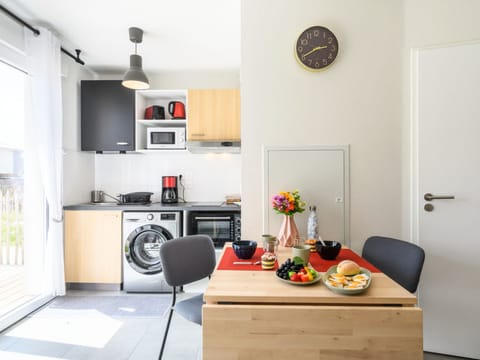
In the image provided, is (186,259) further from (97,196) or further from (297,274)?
(97,196)

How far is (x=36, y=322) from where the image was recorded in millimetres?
2229

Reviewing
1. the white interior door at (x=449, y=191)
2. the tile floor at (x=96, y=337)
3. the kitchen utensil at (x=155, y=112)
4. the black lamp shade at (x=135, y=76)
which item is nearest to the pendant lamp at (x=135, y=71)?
the black lamp shade at (x=135, y=76)

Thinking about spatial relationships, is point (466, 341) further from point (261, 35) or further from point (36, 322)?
point (36, 322)

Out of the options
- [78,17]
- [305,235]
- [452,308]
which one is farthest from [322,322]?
[78,17]

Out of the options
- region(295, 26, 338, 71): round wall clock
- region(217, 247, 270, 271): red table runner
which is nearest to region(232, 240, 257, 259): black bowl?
region(217, 247, 270, 271): red table runner

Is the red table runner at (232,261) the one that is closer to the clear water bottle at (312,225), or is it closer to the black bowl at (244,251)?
the black bowl at (244,251)

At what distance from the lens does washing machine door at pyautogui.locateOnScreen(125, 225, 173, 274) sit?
110 inches

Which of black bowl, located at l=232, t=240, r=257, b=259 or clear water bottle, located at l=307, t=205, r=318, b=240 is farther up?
clear water bottle, located at l=307, t=205, r=318, b=240

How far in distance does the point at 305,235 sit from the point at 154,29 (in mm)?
2230

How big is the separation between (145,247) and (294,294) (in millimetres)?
2195

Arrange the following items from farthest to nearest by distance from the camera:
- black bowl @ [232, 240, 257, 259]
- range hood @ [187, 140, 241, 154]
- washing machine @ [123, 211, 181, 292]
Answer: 1. range hood @ [187, 140, 241, 154]
2. washing machine @ [123, 211, 181, 292]
3. black bowl @ [232, 240, 257, 259]

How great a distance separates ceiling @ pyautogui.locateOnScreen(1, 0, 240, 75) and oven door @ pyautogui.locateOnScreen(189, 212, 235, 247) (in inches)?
69.0

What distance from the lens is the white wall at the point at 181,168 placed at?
3.37m

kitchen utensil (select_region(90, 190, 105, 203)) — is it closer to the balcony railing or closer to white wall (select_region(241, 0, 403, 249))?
the balcony railing
